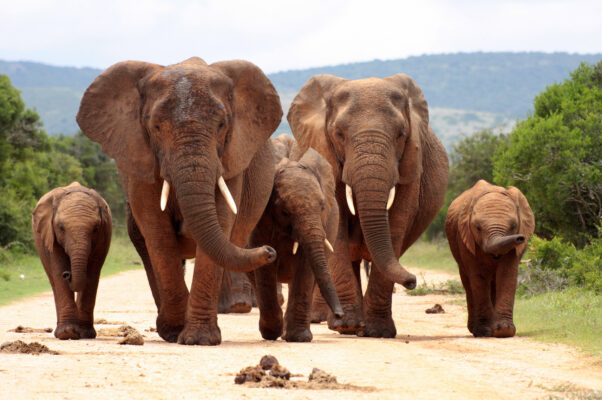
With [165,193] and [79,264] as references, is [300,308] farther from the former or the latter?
[79,264]

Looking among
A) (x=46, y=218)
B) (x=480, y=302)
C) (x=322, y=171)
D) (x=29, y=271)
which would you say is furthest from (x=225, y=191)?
(x=29, y=271)

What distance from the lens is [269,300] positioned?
9.77 metres

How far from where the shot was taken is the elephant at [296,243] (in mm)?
9375

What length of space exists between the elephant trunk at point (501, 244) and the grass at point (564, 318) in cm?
94

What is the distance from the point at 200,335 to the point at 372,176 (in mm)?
2657

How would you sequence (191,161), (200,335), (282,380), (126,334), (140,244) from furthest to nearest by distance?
(140,244) < (126,334) < (200,335) < (191,161) < (282,380)

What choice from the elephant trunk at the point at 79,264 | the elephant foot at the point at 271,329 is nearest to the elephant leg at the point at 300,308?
the elephant foot at the point at 271,329

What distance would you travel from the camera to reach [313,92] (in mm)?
12305

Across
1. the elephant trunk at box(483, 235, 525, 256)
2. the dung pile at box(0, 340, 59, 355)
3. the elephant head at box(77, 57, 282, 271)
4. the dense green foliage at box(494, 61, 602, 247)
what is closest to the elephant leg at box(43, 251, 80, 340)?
the elephant head at box(77, 57, 282, 271)

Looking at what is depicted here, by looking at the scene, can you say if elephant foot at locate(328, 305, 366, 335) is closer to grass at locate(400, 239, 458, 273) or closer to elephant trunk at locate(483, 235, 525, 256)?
elephant trunk at locate(483, 235, 525, 256)

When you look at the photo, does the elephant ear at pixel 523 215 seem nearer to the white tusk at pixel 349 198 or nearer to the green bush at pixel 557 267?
the white tusk at pixel 349 198

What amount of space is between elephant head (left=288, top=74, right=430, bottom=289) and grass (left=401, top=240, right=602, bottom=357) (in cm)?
170

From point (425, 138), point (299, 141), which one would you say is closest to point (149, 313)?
point (299, 141)

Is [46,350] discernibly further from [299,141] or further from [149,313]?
[149,313]
